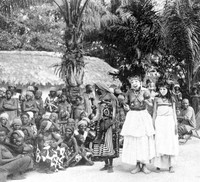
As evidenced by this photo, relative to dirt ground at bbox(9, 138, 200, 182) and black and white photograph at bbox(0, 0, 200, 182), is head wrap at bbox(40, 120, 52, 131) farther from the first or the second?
dirt ground at bbox(9, 138, 200, 182)

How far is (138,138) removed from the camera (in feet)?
17.5

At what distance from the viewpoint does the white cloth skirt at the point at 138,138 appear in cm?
531

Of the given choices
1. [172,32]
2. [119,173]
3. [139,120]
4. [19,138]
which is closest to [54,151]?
[19,138]

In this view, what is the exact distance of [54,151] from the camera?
5688mm

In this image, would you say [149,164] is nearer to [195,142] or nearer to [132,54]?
[195,142]

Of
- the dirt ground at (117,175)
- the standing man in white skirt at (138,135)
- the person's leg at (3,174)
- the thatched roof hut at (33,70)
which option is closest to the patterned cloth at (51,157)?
the dirt ground at (117,175)

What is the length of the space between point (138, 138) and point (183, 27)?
543 cm

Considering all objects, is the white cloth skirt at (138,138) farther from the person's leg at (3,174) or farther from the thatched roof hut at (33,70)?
the thatched roof hut at (33,70)

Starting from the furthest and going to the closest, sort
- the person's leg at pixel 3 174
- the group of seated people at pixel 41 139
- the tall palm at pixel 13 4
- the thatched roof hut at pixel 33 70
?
the thatched roof hut at pixel 33 70, the tall palm at pixel 13 4, the group of seated people at pixel 41 139, the person's leg at pixel 3 174

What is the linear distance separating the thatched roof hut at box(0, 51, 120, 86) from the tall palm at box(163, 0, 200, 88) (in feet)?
21.9

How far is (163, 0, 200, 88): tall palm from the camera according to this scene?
972cm

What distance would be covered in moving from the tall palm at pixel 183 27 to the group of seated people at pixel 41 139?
12.7ft

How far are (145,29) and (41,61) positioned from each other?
849 centimetres

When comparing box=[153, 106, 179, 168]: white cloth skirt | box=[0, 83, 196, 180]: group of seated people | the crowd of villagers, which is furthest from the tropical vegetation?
box=[153, 106, 179, 168]: white cloth skirt
